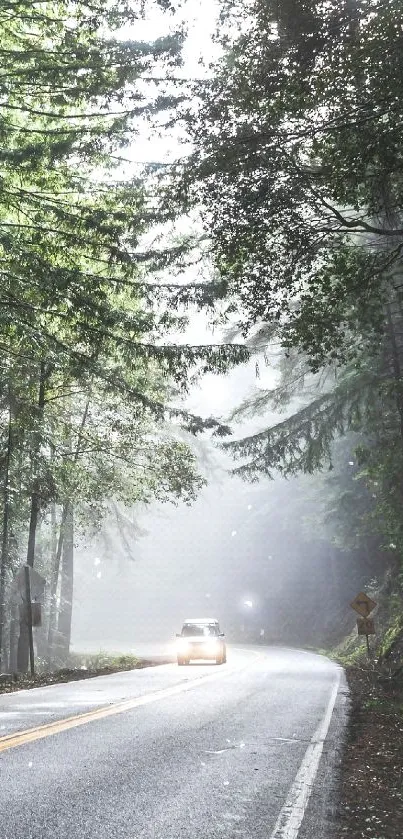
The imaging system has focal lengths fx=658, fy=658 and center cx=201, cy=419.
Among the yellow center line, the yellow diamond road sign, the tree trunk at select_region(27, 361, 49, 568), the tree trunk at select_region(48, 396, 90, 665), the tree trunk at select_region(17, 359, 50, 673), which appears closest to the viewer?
the yellow center line

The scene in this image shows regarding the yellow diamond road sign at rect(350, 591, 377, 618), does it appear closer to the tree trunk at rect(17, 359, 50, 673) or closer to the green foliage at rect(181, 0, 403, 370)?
the tree trunk at rect(17, 359, 50, 673)

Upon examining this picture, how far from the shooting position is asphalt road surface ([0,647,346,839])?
4.53 metres

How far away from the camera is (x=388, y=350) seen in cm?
2017

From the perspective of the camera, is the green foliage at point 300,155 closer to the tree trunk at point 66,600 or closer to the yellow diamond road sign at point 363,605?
the yellow diamond road sign at point 363,605

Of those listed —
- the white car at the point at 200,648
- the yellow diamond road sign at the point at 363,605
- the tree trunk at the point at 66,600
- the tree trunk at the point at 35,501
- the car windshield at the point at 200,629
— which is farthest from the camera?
the tree trunk at the point at 66,600

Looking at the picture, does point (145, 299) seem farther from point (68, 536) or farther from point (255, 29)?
point (68, 536)

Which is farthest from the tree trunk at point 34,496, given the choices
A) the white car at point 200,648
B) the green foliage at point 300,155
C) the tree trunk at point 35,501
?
the green foliage at point 300,155

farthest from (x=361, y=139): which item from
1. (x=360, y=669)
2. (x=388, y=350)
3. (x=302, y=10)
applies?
(x=360, y=669)

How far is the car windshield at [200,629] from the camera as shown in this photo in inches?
949

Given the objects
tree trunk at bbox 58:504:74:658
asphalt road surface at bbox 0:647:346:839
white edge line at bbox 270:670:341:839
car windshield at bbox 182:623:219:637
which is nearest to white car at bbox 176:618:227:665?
car windshield at bbox 182:623:219:637

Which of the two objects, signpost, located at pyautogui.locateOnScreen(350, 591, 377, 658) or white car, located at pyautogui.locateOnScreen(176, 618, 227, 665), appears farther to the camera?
white car, located at pyautogui.locateOnScreen(176, 618, 227, 665)

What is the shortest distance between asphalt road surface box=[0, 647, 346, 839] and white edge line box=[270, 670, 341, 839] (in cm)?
1

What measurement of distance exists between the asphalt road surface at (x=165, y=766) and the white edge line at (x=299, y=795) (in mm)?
12

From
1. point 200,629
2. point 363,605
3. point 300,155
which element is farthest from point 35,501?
point 300,155
